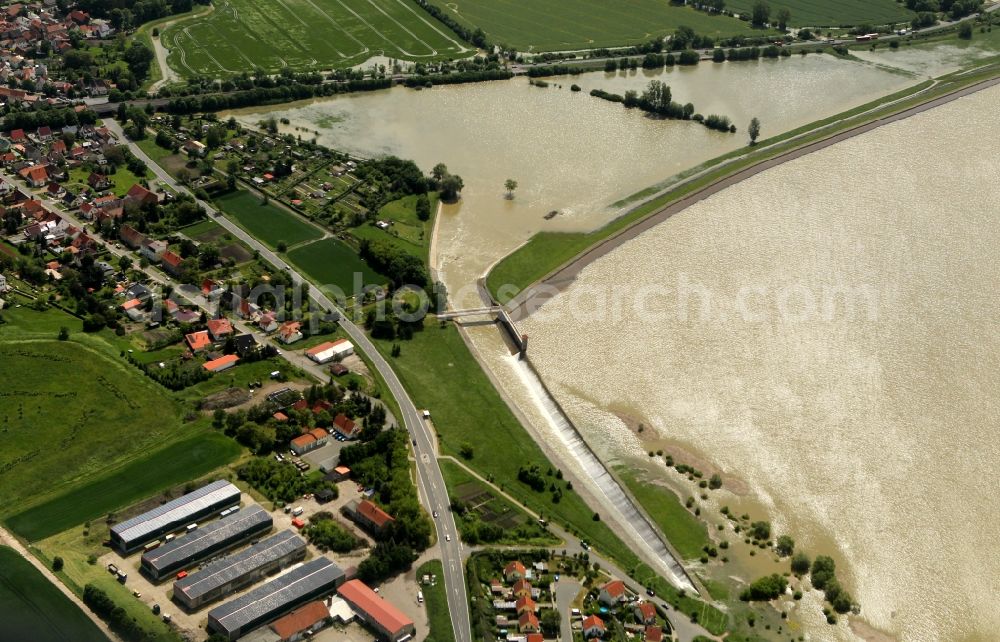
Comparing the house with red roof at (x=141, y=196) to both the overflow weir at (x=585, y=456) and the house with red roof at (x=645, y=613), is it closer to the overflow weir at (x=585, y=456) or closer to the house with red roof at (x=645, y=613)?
the overflow weir at (x=585, y=456)

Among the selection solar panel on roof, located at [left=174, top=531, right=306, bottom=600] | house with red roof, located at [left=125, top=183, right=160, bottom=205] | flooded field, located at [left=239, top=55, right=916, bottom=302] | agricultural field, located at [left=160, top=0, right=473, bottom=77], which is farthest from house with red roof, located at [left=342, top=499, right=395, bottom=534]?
agricultural field, located at [left=160, top=0, right=473, bottom=77]

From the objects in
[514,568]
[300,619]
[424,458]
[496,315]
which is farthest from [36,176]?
[514,568]

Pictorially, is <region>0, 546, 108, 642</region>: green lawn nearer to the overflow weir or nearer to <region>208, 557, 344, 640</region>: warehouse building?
<region>208, 557, 344, 640</region>: warehouse building

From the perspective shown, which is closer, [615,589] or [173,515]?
[615,589]

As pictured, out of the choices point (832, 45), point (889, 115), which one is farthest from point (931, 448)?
point (832, 45)

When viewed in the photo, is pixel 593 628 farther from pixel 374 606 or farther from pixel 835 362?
pixel 835 362

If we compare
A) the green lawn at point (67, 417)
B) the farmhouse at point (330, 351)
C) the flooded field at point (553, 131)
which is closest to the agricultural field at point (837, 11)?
the flooded field at point (553, 131)

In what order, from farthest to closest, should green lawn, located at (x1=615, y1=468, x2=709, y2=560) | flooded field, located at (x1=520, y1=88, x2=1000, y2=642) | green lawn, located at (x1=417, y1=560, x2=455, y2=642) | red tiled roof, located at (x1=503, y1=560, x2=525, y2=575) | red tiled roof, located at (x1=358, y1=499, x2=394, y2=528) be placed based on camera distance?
flooded field, located at (x1=520, y1=88, x2=1000, y2=642) < green lawn, located at (x1=615, y1=468, x2=709, y2=560) < red tiled roof, located at (x1=358, y1=499, x2=394, y2=528) < red tiled roof, located at (x1=503, y1=560, x2=525, y2=575) < green lawn, located at (x1=417, y1=560, x2=455, y2=642)
